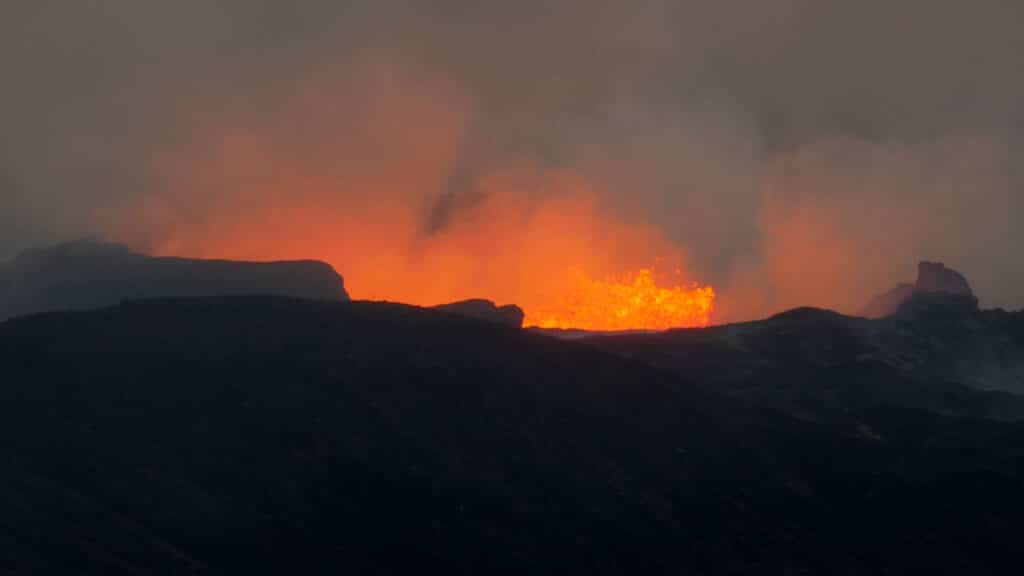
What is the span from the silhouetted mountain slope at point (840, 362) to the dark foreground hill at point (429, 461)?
52.2 feet

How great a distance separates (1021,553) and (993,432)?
31.1 m

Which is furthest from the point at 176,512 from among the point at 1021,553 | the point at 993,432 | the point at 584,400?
the point at 993,432

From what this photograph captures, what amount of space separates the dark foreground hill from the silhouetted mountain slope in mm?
15899

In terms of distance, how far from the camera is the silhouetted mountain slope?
162 m

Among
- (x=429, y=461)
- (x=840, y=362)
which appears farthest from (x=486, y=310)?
(x=429, y=461)

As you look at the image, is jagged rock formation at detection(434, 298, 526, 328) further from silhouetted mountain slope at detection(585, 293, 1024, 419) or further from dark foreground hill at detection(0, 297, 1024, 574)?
dark foreground hill at detection(0, 297, 1024, 574)

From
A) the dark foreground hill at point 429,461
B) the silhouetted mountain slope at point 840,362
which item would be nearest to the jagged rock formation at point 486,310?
the silhouetted mountain slope at point 840,362

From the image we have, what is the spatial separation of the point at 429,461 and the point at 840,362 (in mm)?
77888

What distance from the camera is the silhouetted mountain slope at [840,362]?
162 metres

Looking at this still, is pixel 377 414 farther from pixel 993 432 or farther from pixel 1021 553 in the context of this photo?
pixel 993 432

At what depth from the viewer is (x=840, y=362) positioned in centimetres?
17412

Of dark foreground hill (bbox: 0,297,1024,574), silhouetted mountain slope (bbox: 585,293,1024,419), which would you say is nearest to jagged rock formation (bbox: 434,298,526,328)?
silhouetted mountain slope (bbox: 585,293,1024,419)

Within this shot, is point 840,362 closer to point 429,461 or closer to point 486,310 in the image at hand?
point 486,310

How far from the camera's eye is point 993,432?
14212cm
